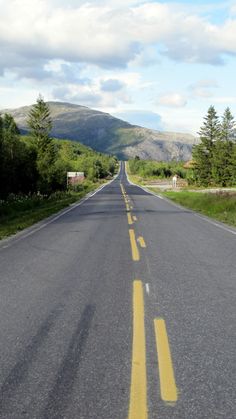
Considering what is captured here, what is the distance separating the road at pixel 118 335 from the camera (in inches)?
141

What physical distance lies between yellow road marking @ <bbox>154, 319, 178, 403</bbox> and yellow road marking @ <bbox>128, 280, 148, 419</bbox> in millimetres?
157

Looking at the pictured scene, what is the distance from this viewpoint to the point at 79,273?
8359 mm

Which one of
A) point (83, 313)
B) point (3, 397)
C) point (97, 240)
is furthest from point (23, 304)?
point (97, 240)

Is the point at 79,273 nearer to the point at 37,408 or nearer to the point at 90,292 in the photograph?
the point at 90,292

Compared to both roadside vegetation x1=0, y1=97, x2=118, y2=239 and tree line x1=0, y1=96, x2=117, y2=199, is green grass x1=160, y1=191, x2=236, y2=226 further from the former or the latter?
tree line x1=0, y1=96, x2=117, y2=199

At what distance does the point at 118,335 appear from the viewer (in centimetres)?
507

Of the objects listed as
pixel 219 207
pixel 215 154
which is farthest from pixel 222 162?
pixel 219 207

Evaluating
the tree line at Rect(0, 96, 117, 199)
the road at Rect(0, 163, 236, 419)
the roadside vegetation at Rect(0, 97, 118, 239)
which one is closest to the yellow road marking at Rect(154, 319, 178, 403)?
the road at Rect(0, 163, 236, 419)

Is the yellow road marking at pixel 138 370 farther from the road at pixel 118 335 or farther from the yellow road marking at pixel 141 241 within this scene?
the yellow road marking at pixel 141 241

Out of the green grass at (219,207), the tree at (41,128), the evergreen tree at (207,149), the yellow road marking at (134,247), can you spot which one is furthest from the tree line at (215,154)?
the yellow road marking at (134,247)

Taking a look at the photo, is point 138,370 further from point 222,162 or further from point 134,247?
point 222,162

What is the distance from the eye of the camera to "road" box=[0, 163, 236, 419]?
3572 millimetres

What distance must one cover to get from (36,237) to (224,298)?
8.30 metres

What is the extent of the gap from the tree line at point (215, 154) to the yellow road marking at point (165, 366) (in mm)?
76052
